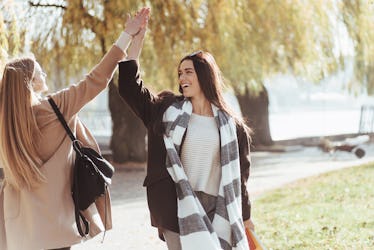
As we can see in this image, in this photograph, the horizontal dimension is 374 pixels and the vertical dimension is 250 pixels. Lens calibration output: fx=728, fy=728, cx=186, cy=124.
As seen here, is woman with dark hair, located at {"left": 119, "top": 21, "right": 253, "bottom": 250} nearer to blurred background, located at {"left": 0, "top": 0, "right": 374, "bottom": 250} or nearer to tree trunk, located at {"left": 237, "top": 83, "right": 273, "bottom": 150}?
blurred background, located at {"left": 0, "top": 0, "right": 374, "bottom": 250}

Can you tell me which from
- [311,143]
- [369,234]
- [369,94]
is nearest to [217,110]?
[369,234]

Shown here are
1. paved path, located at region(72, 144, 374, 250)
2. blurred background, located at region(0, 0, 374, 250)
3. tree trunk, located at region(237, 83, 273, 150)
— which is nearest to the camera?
paved path, located at region(72, 144, 374, 250)

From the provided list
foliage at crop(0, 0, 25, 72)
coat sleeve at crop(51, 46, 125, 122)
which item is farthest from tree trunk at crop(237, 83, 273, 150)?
coat sleeve at crop(51, 46, 125, 122)

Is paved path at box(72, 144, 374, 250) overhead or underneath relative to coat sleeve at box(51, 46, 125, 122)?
underneath

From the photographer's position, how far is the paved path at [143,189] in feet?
24.7

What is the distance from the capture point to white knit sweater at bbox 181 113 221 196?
153 inches

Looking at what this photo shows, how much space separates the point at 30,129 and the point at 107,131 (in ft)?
94.4

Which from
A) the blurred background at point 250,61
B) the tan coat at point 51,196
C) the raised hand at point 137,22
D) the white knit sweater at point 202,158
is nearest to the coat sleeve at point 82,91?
the tan coat at point 51,196

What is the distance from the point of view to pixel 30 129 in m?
3.68

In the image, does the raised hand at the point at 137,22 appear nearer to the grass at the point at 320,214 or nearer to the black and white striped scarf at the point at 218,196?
the black and white striped scarf at the point at 218,196

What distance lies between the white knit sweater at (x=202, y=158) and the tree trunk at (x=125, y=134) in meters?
13.2

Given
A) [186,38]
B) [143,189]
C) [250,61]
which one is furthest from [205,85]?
[250,61]

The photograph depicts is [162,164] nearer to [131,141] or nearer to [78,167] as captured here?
[78,167]

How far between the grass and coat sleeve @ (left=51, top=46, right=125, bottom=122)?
138 inches
